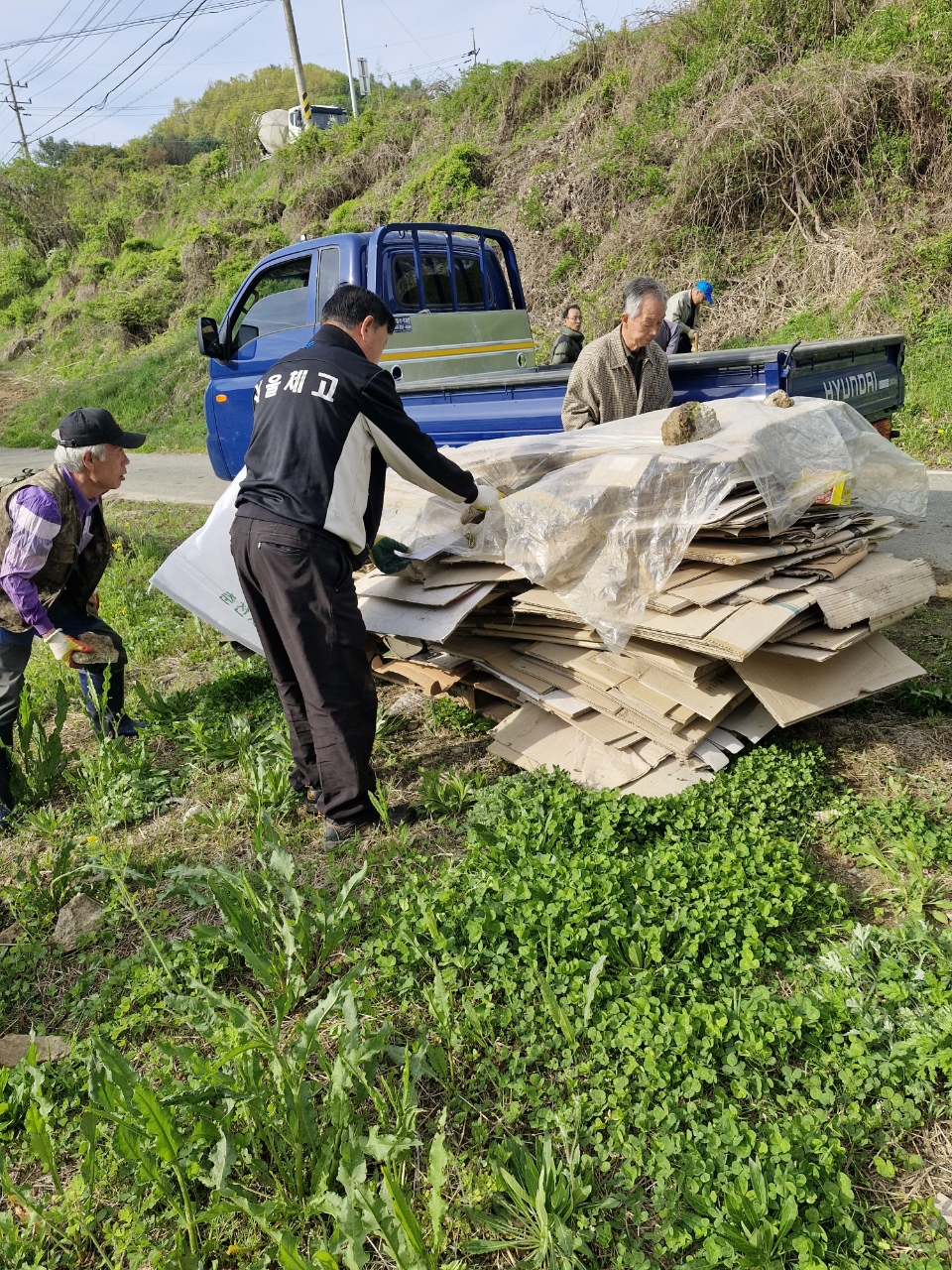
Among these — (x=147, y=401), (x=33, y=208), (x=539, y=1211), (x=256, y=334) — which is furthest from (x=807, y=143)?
(x=33, y=208)

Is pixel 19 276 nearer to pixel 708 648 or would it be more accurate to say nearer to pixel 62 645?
pixel 62 645

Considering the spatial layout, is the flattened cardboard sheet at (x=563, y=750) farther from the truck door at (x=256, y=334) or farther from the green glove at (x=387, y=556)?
the truck door at (x=256, y=334)

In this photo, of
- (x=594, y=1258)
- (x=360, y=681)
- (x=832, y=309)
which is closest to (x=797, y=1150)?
(x=594, y=1258)

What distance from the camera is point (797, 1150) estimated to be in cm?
192

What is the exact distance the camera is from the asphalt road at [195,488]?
19.0 ft

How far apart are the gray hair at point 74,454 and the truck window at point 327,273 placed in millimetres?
3518

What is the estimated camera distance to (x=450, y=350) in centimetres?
727

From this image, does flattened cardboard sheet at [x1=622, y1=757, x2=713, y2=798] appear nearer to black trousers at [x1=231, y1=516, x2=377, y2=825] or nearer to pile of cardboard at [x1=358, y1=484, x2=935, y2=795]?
pile of cardboard at [x1=358, y1=484, x2=935, y2=795]

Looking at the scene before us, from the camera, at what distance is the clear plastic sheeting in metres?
3.36

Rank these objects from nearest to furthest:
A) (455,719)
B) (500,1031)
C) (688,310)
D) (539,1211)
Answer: (539,1211) → (500,1031) → (455,719) → (688,310)

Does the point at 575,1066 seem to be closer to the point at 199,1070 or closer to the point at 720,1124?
the point at 720,1124

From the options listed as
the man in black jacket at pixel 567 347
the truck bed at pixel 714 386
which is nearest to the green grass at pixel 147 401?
→ the man in black jacket at pixel 567 347

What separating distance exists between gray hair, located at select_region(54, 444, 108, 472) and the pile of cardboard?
1.59 meters

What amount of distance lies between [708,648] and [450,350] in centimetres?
494
